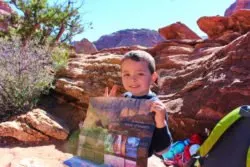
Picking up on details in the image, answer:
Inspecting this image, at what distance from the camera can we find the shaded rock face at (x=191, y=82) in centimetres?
472

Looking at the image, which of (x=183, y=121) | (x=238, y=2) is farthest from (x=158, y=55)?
(x=238, y=2)

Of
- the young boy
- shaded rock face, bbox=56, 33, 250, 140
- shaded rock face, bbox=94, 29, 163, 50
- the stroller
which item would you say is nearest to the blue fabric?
the young boy

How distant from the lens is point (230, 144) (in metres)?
1.97

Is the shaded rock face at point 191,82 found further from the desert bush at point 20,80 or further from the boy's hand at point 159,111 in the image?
the boy's hand at point 159,111

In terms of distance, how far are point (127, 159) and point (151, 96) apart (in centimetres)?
46

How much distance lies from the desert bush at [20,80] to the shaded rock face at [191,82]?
1.80 ft

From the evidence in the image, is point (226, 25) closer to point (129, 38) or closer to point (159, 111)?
point (159, 111)

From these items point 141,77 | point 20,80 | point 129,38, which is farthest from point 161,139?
point 129,38

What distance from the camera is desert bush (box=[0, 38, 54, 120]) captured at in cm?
597

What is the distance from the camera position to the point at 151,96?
1.88m

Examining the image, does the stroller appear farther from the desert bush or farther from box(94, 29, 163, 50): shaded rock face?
box(94, 29, 163, 50): shaded rock face

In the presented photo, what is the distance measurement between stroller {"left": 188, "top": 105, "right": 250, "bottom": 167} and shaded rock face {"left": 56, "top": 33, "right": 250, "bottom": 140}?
2.66 meters

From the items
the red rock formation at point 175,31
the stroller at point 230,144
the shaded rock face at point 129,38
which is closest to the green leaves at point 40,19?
the red rock formation at point 175,31

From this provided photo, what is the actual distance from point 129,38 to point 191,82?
1954 inches
